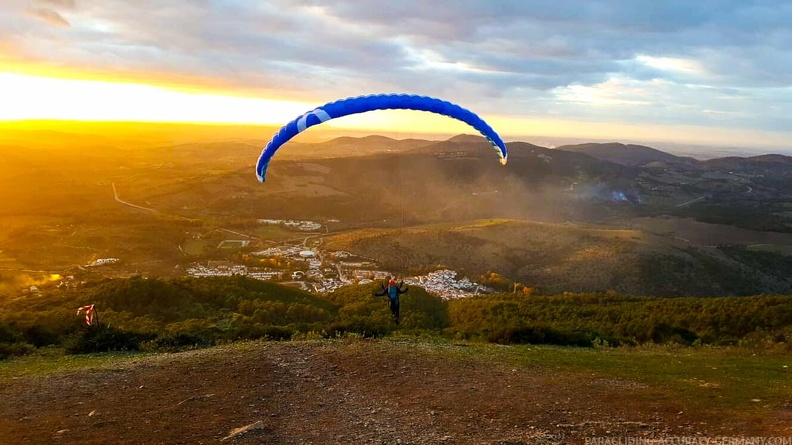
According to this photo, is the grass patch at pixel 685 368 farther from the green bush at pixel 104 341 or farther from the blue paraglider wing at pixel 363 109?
the green bush at pixel 104 341

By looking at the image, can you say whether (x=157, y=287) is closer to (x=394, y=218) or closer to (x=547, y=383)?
(x=547, y=383)

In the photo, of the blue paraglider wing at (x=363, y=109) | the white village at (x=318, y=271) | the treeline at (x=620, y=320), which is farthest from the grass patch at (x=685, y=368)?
the white village at (x=318, y=271)

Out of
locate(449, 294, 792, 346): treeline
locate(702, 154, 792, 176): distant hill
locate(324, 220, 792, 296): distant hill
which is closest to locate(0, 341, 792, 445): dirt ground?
locate(449, 294, 792, 346): treeline

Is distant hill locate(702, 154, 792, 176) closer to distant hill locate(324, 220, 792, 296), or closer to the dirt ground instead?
distant hill locate(324, 220, 792, 296)

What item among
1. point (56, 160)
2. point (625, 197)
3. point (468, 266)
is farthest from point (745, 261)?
point (56, 160)

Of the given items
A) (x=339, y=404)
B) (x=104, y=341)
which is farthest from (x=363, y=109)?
(x=104, y=341)

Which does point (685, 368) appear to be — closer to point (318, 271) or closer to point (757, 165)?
point (318, 271)
